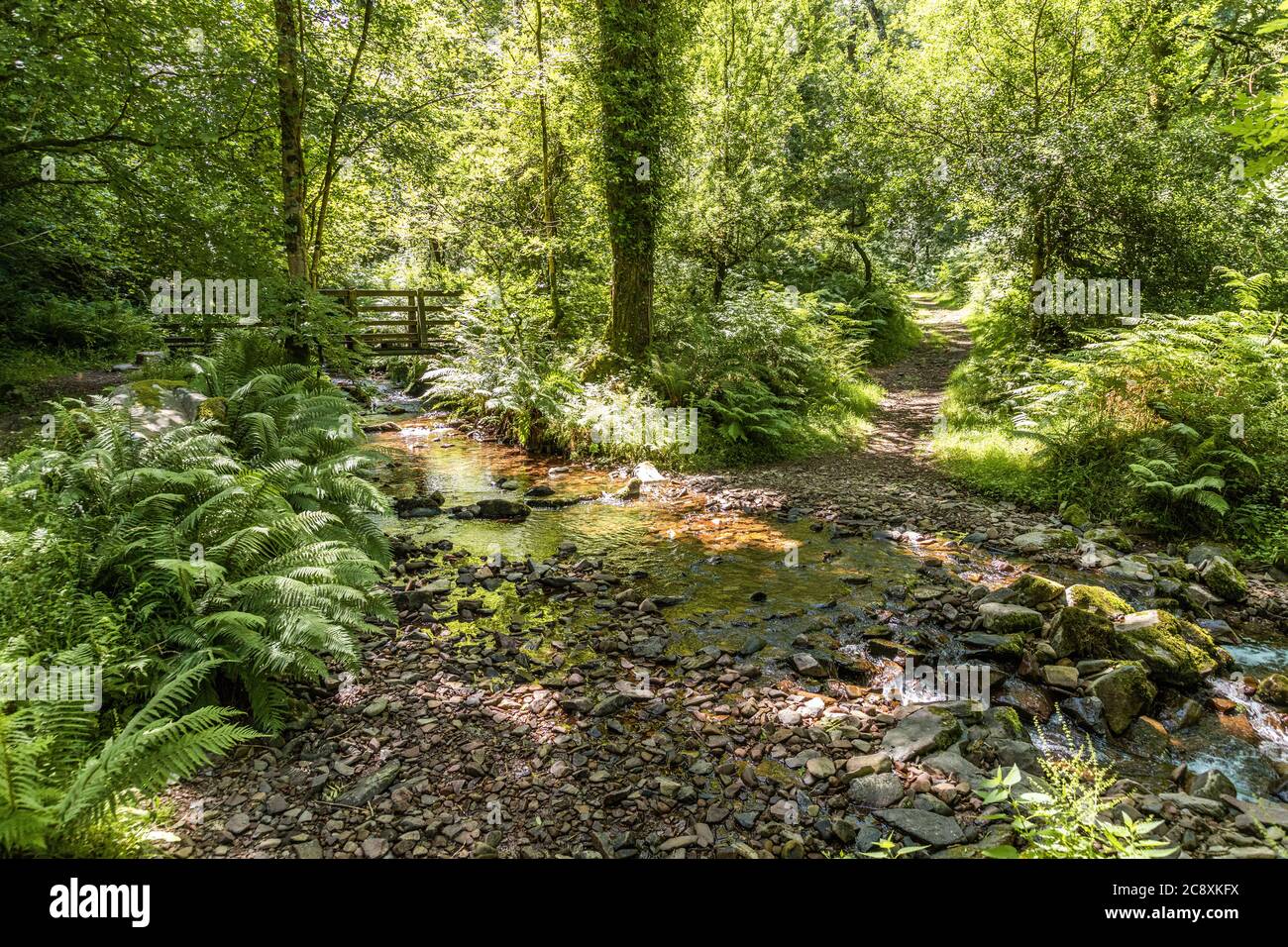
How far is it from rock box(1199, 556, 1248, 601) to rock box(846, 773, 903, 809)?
4725 millimetres

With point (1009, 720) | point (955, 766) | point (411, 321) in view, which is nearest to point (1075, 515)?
point (1009, 720)

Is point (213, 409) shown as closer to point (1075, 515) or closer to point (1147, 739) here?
point (1147, 739)

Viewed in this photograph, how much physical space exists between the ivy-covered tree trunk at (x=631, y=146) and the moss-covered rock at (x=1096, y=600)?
28.2 ft

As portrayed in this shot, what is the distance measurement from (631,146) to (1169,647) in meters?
11.0

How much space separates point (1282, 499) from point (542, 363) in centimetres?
1122

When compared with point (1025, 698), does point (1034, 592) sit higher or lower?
higher

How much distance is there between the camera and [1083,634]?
4.73 metres

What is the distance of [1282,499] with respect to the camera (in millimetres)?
6895

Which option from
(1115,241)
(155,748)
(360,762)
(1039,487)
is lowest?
(360,762)

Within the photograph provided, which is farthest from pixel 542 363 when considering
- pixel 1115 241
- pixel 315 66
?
pixel 1115 241

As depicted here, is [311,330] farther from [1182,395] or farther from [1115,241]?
[1115,241]

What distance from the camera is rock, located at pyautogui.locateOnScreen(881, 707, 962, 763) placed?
12.2 feet

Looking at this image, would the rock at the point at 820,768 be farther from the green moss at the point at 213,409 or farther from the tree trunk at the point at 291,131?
the tree trunk at the point at 291,131

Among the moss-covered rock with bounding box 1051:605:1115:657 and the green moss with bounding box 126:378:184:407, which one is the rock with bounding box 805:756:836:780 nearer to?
the moss-covered rock with bounding box 1051:605:1115:657
